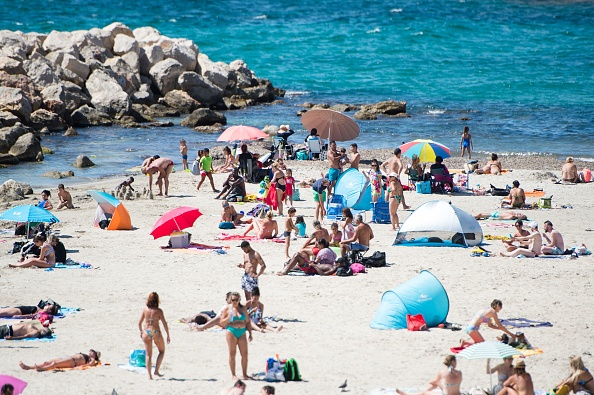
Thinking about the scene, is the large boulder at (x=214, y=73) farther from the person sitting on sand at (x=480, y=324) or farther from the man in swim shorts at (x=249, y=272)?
the person sitting on sand at (x=480, y=324)

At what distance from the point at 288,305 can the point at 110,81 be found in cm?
2830

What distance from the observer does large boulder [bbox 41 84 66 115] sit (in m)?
37.7

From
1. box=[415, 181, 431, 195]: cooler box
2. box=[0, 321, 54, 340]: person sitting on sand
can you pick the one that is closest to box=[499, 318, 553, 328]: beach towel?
box=[0, 321, 54, 340]: person sitting on sand

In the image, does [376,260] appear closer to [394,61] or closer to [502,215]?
[502,215]

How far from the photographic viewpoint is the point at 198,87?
144 ft

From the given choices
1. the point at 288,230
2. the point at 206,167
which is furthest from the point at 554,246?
the point at 206,167

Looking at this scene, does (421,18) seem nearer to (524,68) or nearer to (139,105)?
(524,68)

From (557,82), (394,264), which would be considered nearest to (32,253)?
(394,264)

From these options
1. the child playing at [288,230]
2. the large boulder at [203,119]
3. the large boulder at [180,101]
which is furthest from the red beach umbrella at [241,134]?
the large boulder at [180,101]

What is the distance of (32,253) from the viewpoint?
17.1m

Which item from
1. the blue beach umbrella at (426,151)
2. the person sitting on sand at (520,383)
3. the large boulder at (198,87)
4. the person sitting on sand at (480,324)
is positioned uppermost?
the large boulder at (198,87)

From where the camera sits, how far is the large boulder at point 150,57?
44.9 metres

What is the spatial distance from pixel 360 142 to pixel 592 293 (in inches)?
799

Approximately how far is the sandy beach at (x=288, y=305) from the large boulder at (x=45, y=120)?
15.9 m
